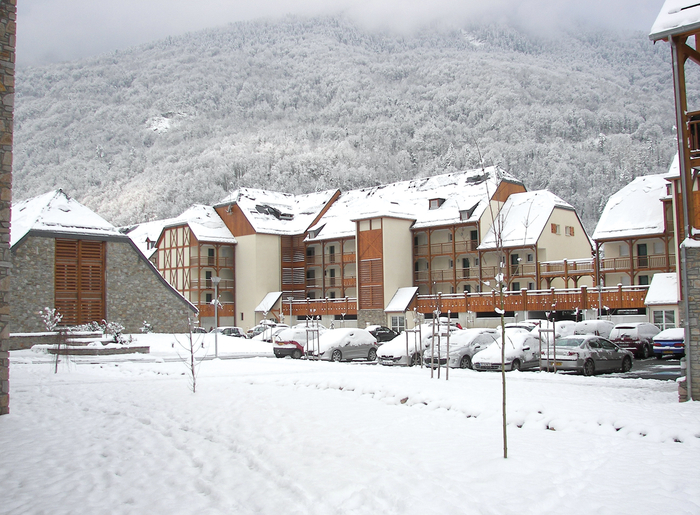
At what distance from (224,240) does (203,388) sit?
41656 mm

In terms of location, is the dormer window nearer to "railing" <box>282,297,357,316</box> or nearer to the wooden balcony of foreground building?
the wooden balcony of foreground building

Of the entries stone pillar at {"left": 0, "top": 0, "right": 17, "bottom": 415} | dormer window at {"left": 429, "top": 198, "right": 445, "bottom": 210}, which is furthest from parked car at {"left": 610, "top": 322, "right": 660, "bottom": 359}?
stone pillar at {"left": 0, "top": 0, "right": 17, "bottom": 415}

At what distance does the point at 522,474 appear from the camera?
26.4 feet

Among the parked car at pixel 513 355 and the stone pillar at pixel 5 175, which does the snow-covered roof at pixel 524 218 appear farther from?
the stone pillar at pixel 5 175

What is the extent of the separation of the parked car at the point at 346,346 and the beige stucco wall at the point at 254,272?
92.2ft

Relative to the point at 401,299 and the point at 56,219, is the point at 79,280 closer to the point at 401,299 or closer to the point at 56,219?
the point at 56,219

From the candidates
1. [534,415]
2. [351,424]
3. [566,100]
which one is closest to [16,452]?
[351,424]

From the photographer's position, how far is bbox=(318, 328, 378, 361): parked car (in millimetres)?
27500

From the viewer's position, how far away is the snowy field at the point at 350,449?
23.5 ft

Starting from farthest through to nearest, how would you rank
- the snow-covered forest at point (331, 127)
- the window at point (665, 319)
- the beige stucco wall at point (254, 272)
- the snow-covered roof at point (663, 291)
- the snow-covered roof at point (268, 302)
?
the snow-covered forest at point (331, 127), the beige stucco wall at point (254, 272), the snow-covered roof at point (268, 302), the window at point (665, 319), the snow-covered roof at point (663, 291)

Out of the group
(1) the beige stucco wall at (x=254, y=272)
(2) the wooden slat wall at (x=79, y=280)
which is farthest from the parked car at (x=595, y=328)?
(1) the beige stucco wall at (x=254, y=272)

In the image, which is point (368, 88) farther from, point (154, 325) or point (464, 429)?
point (464, 429)

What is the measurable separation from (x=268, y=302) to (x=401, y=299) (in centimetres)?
1260

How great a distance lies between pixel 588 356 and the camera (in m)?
20.8
